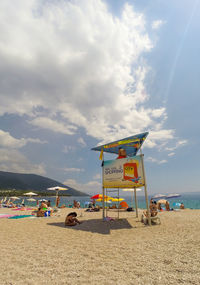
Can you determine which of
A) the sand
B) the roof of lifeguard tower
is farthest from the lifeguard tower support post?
the sand

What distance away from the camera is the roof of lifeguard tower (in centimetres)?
1181

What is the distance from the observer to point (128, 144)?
12.8 meters

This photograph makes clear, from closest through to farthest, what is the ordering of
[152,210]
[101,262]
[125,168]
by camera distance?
[101,262], [125,168], [152,210]

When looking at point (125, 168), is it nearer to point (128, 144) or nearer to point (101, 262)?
point (128, 144)

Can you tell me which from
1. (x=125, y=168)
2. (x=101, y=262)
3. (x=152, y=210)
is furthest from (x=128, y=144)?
(x=101, y=262)

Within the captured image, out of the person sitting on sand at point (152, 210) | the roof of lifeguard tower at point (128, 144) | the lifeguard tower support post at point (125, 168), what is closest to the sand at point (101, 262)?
the lifeguard tower support post at point (125, 168)

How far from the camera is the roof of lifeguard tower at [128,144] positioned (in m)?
11.8

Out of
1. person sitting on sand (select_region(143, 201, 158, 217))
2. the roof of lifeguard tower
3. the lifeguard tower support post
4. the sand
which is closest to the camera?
the sand

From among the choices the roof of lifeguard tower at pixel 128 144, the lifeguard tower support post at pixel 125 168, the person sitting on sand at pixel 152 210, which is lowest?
the person sitting on sand at pixel 152 210

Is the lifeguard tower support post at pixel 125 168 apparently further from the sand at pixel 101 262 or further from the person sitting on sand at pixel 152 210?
the sand at pixel 101 262

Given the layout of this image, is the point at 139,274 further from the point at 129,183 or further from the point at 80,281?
the point at 129,183

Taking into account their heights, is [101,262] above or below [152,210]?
below

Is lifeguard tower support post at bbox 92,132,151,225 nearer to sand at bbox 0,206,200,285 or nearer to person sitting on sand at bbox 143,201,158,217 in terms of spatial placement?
person sitting on sand at bbox 143,201,158,217

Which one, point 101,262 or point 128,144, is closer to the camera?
point 101,262
